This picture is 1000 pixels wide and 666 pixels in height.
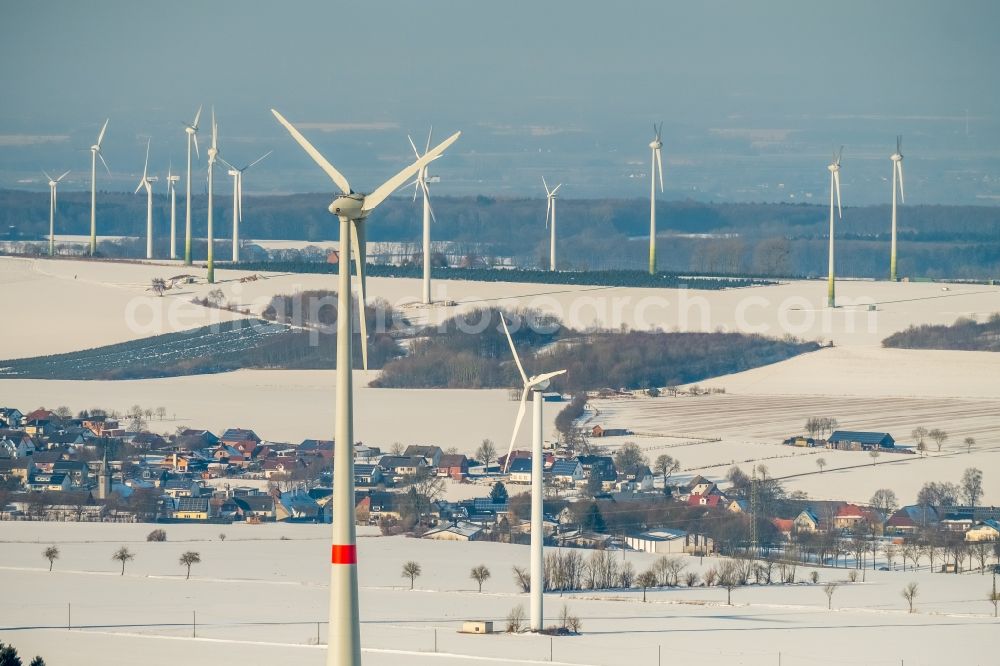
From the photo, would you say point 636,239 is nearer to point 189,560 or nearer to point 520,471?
point 520,471

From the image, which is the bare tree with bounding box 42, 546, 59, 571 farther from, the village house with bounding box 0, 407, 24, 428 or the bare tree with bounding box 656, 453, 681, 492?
the village house with bounding box 0, 407, 24, 428

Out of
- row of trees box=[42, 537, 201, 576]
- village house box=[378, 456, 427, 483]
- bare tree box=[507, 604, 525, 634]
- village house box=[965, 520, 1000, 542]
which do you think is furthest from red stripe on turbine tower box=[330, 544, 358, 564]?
village house box=[378, 456, 427, 483]

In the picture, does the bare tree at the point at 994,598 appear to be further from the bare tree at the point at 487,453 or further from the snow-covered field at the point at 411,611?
the bare tree at the point at 487,453

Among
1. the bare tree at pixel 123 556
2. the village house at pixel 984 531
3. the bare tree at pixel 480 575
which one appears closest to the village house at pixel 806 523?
the village house at pixel 984 531

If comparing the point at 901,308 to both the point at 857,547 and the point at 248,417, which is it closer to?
the point at 248,417

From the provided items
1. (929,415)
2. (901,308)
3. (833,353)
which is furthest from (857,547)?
(901,308)

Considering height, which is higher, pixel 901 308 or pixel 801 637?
pixel 901 308

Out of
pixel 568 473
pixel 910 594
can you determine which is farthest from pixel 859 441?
pixel 910 594
